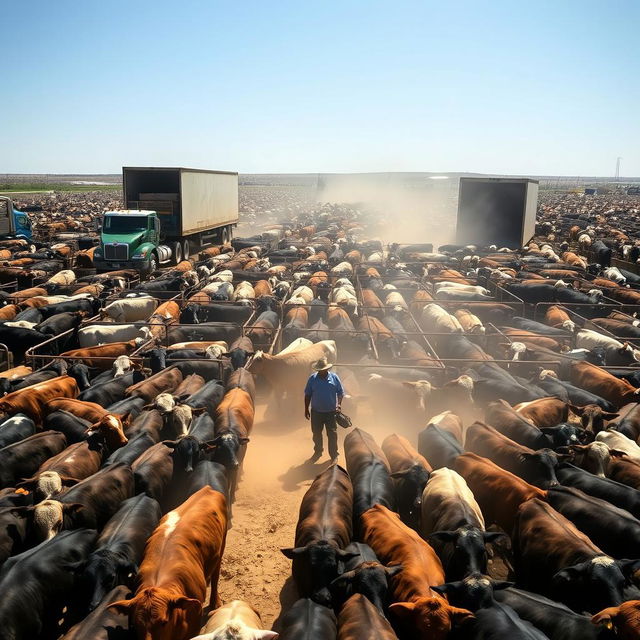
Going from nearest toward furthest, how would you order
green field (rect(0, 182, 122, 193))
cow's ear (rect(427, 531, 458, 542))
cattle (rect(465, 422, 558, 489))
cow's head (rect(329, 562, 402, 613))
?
cow's head (rect(329, 562, 402, 613)) → cow's ear (rect(427, 531, 458, 542)) → cattle (rect(465, 422, 558, 489)) → green field (rect(0, 182, 122, 193))

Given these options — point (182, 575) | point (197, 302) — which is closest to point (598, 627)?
point (182, 575)

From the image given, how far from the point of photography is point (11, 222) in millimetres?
29656

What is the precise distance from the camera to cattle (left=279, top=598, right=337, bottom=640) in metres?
4.67

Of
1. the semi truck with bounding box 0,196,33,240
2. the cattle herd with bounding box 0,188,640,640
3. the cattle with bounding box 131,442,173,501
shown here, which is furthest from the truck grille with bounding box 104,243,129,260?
the cattle with bounding box 131,442,173,501

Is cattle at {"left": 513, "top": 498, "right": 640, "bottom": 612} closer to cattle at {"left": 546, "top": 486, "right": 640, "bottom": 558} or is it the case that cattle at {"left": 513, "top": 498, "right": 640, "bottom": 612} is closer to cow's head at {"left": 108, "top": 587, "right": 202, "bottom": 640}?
cattle at {"left": 546, "top": 486, "right": 640, "bottom": 558}

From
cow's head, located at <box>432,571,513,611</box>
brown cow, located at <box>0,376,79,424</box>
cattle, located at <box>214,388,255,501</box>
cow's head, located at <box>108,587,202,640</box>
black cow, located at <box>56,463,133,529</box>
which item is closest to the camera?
cow's head, located at <box>108,587,202,640</box>

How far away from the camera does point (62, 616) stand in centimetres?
570

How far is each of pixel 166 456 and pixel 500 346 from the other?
26.6 ft

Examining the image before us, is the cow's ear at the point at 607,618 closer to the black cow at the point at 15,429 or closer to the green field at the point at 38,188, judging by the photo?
the black cow at the point at 15,429

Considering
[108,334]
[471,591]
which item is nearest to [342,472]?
[471,591]

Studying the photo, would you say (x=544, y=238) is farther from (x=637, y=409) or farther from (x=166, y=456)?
(x=166, y=456)

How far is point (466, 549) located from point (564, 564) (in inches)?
37.7

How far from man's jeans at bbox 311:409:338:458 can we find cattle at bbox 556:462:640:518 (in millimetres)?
3175

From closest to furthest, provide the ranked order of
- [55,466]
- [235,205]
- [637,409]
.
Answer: [55,466] < [637,409] < [235,205]
